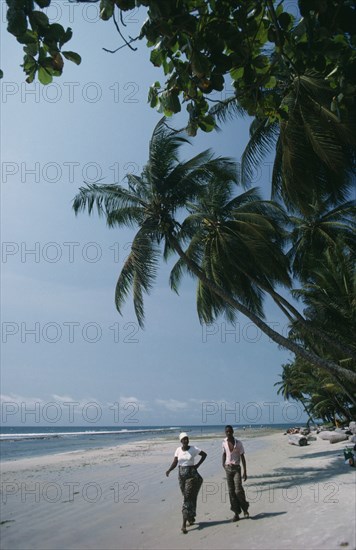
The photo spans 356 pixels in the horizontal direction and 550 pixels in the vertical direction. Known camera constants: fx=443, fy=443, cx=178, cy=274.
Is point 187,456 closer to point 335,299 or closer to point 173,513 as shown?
point 173,513

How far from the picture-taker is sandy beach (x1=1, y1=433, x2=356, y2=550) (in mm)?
6547

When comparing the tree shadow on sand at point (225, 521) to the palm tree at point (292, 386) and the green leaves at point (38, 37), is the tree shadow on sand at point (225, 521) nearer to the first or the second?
the green leaves at point (38, 37)

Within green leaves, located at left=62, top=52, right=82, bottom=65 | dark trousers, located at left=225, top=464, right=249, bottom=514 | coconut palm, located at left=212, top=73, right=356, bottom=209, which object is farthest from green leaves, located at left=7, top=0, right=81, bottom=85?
dark trousers, located at left=225, top=464, right=249, bottom=514

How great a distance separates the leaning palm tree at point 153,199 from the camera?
12.7m

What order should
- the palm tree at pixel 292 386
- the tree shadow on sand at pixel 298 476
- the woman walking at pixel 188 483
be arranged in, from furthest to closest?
the palm tree at pixel 292 386
the tree shadow on sand at pixel 298 476
the woman walking at pixel 188 483

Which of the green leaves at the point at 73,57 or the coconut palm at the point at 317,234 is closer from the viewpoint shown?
the green leaves at the point at 73,57

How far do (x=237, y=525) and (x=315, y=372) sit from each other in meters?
29.7

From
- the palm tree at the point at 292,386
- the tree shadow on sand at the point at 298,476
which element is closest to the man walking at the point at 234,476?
the tree shadow on sand at the point at 298,476

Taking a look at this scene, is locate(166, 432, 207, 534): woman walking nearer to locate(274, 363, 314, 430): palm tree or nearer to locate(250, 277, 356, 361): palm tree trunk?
locate(250, 277, 356, 361): palm tree trunk

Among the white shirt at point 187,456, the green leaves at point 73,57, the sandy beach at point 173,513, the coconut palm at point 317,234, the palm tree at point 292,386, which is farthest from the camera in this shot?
the palm tree at point 292,386

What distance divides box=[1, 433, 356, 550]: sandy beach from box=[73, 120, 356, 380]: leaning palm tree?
477 cm

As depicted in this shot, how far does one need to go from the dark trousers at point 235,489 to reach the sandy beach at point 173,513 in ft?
0.80

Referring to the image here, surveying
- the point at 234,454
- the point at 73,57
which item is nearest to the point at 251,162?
the point at 234,454

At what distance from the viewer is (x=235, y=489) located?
7512mm
